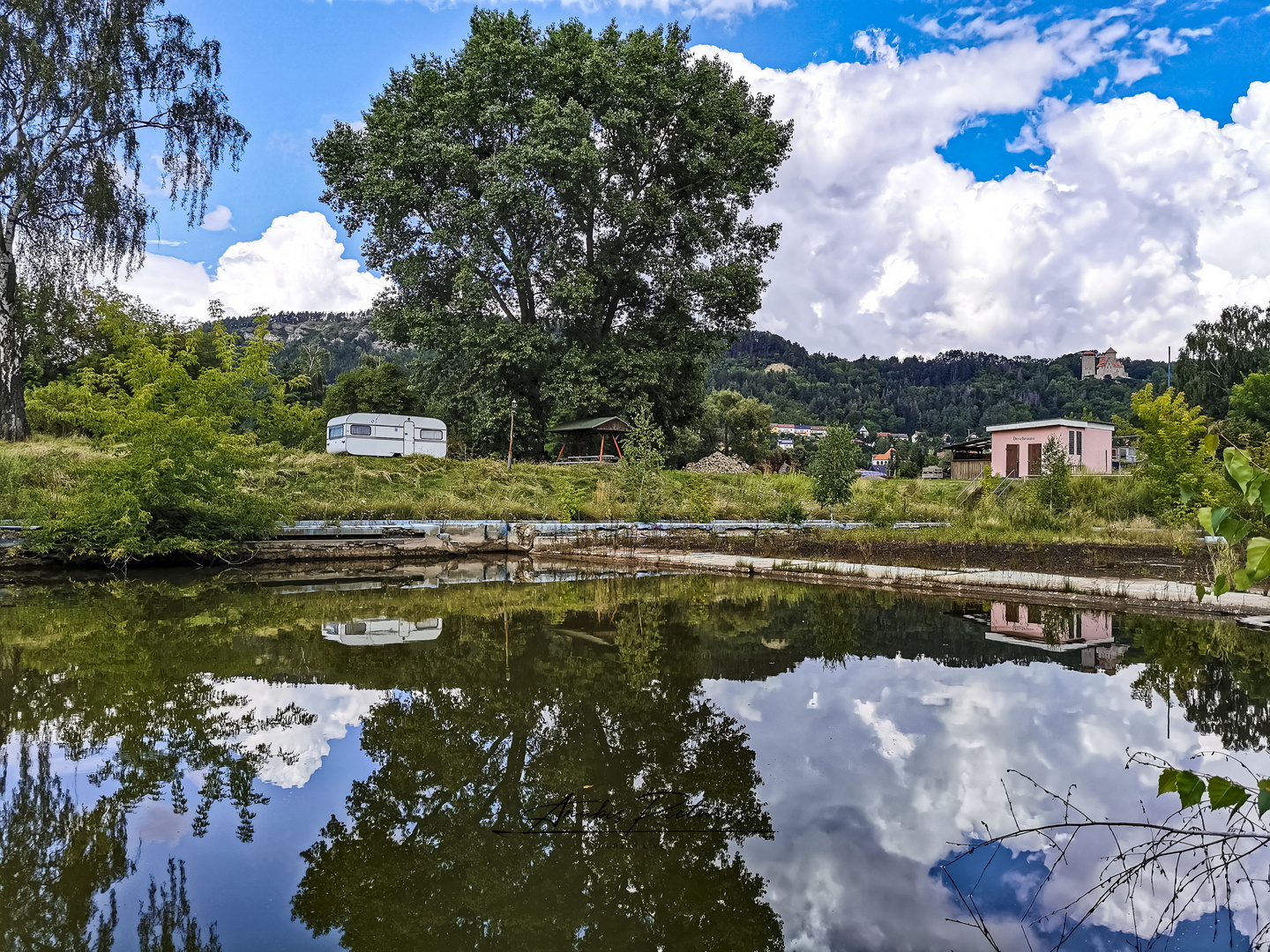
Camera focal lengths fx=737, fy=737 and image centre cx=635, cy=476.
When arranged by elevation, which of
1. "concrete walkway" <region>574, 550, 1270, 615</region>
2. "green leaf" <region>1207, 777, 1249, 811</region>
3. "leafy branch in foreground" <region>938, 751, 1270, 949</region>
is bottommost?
"leafy branch in foreground" <region>938, 751, 1270, 949</region>

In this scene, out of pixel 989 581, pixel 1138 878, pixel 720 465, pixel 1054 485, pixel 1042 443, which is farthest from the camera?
pixel 720 465

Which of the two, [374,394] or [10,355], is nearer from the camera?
[10,355]

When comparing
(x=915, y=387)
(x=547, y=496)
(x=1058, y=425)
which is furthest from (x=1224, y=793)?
(x=915, y=387)

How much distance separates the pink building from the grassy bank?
19.6 feet

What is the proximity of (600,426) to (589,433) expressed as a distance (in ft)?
3.68

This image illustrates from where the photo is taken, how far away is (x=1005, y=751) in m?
5.01

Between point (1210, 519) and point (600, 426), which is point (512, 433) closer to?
point (600, 426)

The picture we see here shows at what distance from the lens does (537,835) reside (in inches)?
152

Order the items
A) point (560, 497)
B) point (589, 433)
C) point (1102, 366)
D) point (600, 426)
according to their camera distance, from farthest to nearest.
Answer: point (1102, 366)
point (589, 433)
point (600, 426)
point (560, 497)

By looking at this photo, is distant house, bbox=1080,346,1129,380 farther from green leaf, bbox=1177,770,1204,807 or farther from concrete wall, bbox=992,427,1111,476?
green leaf, bbox=1177,770,1204,807

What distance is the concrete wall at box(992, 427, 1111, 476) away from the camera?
1218 inches

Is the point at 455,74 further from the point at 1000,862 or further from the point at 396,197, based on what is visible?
the point at 1000,862

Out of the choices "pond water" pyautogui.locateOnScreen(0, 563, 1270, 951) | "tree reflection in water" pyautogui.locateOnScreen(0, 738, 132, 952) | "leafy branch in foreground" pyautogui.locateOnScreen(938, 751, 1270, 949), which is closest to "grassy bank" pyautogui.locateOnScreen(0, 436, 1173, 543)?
"pond water" pyautogui.locateOnScreen(0, 563, 1270, 951)

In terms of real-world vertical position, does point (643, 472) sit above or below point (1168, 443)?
below
